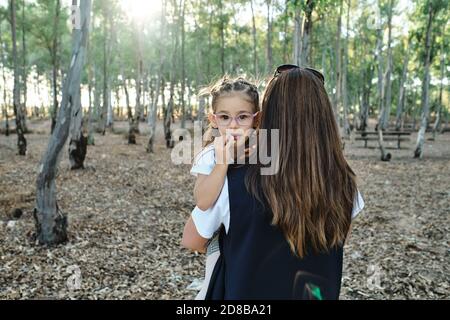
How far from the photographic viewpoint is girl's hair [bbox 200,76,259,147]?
1.89 m

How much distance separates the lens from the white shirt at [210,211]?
150 cm

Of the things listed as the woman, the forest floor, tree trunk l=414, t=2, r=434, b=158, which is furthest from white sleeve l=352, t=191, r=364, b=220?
tree trunk l=414, t=2, r=434, b=158

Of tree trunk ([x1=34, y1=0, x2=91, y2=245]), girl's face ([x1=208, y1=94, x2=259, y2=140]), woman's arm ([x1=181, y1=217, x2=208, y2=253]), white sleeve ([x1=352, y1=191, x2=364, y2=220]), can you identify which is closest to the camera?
woman's arm ([x1=181, y1=217, x2=208, y2=253])

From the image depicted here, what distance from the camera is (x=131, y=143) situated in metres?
21.2

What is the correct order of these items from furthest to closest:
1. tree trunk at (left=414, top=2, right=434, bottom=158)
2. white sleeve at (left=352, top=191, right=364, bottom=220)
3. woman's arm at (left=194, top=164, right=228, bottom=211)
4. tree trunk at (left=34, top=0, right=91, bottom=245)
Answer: tree trunk at (left=414, top=2, right=434, bottom=158) → tree trunk at (left=34, top=0, right=91, bottom=245) → white sleeve at (left=352, top=191, right=364, bottom=220) → woman's arm at (left=194, top=164, right=228, bottom=211)

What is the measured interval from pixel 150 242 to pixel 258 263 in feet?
18.2

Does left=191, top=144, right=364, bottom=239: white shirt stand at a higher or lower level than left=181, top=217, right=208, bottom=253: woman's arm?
higher

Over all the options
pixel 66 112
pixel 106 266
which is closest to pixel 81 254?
pixel 106 266

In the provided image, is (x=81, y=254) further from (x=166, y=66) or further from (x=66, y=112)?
(x=166, y=66)

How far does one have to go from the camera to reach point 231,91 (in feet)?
6.21

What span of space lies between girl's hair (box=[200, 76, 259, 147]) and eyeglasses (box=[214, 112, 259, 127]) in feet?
0.15

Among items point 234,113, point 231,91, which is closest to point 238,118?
point 234,113

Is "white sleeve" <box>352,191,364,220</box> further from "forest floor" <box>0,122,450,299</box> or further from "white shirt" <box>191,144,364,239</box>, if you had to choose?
"forest floor" <box>0,122,450,299</box>

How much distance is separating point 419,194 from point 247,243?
1003 centimetres
